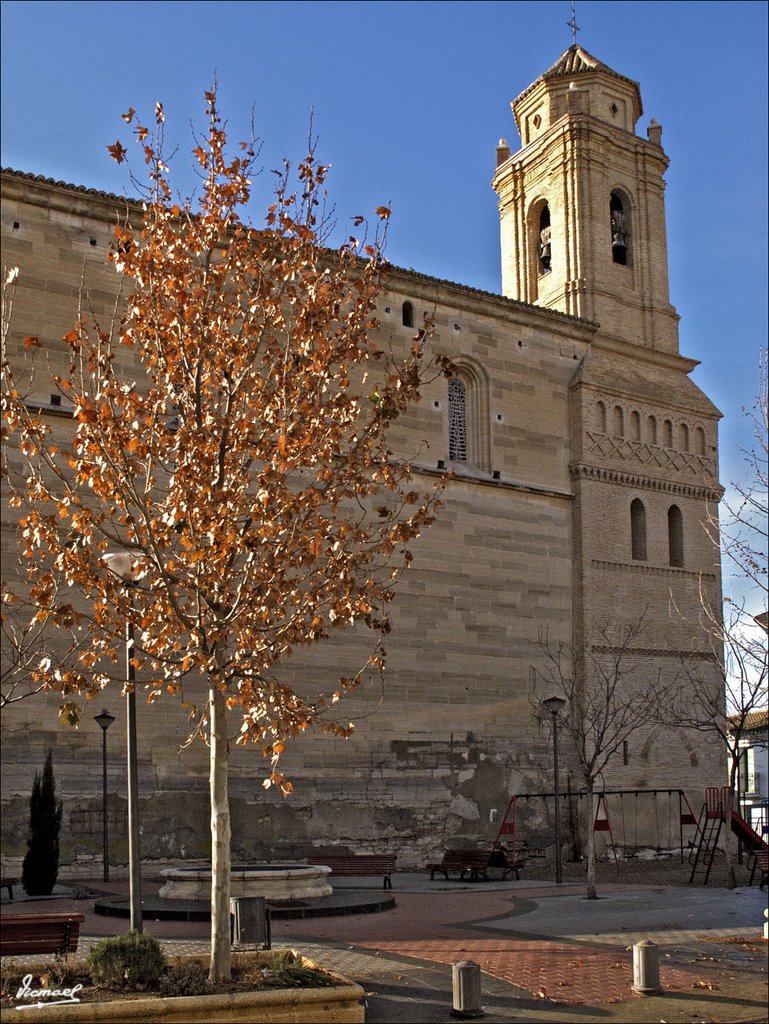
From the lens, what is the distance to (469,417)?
90.9 ft

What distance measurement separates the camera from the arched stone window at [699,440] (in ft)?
100

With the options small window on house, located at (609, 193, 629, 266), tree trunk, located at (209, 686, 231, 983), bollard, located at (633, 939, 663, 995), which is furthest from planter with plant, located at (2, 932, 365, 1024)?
small window on house, located at (609, 193, 629, 266)

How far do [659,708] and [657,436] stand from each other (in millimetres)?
6972

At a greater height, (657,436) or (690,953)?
(657,436)

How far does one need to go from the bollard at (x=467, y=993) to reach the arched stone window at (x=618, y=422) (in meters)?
20.9

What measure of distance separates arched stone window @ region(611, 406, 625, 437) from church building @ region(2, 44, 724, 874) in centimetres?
9

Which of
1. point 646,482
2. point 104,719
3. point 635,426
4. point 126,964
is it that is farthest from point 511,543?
point 126,964

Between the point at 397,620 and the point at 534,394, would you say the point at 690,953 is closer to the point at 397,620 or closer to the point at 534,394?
the point at 397,620

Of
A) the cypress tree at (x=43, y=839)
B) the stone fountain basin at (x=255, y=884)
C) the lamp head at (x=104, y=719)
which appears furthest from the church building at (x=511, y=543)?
the stone fountain basin at (x=255, y=884)

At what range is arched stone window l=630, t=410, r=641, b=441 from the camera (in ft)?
96.1

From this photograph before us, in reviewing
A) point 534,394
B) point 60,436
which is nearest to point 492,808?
point 534,394

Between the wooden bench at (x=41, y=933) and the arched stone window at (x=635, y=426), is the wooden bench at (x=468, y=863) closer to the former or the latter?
the wooden bench at (x=41, y=933)

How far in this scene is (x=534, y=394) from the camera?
2844cm

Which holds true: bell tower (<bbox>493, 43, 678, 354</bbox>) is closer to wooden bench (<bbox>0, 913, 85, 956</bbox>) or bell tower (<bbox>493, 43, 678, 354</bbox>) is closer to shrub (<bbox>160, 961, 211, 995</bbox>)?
wooden bench (<bbox>0, 913, 85, 956</bbox>)
